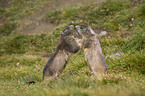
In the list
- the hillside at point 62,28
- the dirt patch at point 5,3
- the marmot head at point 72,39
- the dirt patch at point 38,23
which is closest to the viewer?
the marmot head at point 72,39

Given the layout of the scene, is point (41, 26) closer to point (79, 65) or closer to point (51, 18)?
point (51, 18)

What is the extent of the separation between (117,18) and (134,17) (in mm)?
1111

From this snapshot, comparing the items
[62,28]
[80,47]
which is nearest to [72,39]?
[80,47]

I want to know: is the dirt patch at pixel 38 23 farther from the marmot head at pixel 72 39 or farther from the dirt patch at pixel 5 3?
the marmot head at pixel 72 39

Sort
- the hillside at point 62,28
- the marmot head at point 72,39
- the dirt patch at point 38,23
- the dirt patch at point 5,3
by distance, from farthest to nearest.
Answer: the dirt patch at point 5,3 → the dirt patch at point 38,23 → the hillside at point 62,28 → the marmot head at point 72,39

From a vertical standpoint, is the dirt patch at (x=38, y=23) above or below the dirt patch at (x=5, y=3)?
below

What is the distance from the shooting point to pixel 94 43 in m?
2.46

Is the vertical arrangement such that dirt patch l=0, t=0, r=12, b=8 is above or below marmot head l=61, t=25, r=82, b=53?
above

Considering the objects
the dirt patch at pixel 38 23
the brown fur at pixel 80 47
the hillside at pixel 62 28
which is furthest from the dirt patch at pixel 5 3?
the brown fur at pixel 80 47

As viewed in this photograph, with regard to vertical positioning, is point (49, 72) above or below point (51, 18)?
below

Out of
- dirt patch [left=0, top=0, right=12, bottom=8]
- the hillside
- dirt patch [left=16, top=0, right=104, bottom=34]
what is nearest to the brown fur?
the hillside

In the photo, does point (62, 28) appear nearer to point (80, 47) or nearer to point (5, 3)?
point (80, 47)

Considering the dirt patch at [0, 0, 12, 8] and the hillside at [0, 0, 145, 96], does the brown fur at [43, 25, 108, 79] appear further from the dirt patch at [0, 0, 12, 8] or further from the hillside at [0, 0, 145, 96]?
the dirt patch at [0, 0, 12, 8]

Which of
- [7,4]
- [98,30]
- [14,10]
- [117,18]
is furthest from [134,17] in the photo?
[7,4]
